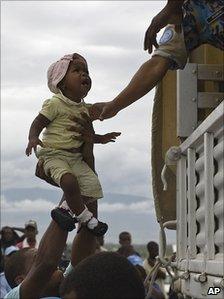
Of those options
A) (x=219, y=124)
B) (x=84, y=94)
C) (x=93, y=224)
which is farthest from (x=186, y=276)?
(x=84, y=94)

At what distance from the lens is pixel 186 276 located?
9.59ft

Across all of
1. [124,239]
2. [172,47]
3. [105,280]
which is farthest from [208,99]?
[124,239]

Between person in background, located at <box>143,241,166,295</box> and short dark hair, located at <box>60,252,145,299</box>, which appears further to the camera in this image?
person in background, located at <box>143,241,166,295</box>

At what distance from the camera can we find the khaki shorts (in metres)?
3.24

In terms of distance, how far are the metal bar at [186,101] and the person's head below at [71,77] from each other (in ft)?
1.44

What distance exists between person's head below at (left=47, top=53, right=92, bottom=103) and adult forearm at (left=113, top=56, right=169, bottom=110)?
1.24 feet

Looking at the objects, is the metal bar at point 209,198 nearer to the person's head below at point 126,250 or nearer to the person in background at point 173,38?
the person in background at point 173,38

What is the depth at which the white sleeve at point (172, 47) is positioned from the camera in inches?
119

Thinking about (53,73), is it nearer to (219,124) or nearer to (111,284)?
(219,124)

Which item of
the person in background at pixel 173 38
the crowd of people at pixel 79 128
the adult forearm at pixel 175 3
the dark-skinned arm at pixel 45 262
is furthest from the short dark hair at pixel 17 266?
the adult forearm at pixel 175 3

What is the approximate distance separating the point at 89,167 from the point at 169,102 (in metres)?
0.57

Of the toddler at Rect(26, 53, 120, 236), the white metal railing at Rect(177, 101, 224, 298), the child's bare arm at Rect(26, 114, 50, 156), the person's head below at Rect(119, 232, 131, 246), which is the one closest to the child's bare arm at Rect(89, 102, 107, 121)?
the toddler at Rect(26, 53, 120, 236)

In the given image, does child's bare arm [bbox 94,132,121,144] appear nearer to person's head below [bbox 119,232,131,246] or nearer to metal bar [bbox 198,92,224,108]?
metal bar [bbox 198,92,224,108]

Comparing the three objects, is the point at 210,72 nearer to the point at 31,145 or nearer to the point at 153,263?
the point at 31,145
